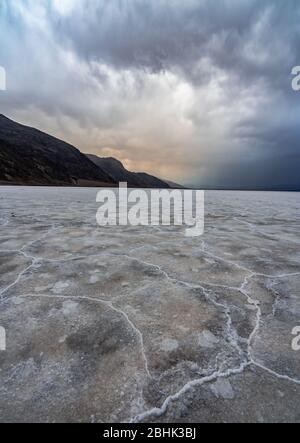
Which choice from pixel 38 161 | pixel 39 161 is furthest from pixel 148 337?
pixel 39 161

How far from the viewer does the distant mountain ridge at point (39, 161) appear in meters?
61.5

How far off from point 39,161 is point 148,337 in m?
81.4

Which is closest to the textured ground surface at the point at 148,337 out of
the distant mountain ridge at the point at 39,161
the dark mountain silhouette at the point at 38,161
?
the distant mountain ridge at the point at 39,161

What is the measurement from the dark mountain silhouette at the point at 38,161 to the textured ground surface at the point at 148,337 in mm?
59984

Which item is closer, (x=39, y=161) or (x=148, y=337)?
(x=148, y=337)

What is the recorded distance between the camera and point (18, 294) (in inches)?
83.2

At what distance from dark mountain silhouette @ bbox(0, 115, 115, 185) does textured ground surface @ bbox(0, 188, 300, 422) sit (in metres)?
60.0

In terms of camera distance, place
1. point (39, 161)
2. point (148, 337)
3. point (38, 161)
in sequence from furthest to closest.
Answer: point (39, 161), point (38, 161), point (148, 337)

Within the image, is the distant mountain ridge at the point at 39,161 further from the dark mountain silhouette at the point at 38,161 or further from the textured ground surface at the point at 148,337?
the textured ground surface at the point at 148,337

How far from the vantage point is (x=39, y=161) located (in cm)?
7412

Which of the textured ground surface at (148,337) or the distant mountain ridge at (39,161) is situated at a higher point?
the distant mountain ridge at (39,161)

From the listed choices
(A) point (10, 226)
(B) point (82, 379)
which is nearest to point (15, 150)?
(A) point (10, 226)

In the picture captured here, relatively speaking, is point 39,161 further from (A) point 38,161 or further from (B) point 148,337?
(B) point 148,337
